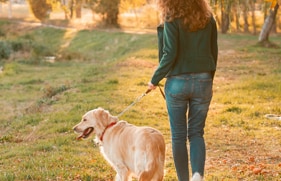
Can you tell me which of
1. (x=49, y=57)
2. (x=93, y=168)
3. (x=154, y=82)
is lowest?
(x=49, y=57)

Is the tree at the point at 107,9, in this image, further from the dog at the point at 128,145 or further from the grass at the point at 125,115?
the dog at the point at 128,145

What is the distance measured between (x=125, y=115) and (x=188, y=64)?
251 inches

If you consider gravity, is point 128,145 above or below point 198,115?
below

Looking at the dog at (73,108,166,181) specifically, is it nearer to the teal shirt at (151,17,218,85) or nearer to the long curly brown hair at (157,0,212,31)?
the teal shirt at (151,17,218,85)

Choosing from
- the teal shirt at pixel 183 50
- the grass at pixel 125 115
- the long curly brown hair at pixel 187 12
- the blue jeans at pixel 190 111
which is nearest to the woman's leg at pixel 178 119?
the blue jeans at pixel 190 111

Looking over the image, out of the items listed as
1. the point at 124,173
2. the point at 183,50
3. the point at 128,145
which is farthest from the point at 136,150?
the point at 183,50

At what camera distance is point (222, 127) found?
11.0m

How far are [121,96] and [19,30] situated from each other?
37230 millimetres

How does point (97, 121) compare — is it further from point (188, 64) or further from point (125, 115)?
point (125, 115)

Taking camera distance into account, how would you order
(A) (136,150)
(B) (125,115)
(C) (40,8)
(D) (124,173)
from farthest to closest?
(C) (40,8) → (B) (125,115) → (D) (124,173) → (A) (136,150)

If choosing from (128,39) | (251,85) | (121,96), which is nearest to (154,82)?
(121,96)

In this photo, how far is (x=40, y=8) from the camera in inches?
2148

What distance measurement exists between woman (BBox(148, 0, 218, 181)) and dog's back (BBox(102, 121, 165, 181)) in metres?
0.25

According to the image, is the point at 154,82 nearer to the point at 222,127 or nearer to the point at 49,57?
the point at 222,127
